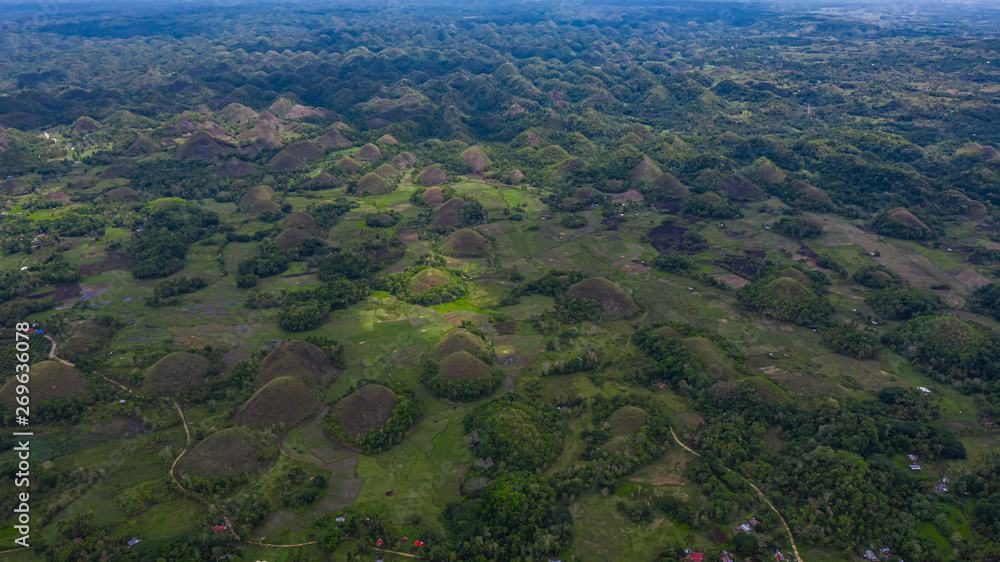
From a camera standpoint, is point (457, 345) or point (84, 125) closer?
point (457, 345)

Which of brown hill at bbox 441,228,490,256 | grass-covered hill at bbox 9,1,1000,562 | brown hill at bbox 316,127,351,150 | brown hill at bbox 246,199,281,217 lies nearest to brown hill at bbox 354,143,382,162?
grass-covered hill at bbox 9,1,1000,562

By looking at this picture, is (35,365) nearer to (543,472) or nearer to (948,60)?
(543,472)

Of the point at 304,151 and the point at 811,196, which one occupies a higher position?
the point at 811,196

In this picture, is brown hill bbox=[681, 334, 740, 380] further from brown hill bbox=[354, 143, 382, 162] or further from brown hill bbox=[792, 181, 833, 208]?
brown hill bbox=[354, 143, 382, 162]

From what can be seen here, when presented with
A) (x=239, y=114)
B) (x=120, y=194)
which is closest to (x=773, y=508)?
(x=120, y=194)

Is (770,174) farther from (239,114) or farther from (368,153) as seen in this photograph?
(239,114)

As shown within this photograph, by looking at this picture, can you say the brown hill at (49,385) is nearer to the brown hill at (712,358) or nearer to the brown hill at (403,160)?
the brown hill at (712,358)

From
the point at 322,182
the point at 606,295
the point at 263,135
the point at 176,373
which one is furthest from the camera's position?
the point at 263,135

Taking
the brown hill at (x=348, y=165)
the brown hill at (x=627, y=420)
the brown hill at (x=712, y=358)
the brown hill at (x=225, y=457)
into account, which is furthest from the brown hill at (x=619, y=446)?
the brown hill at (x=348, y=165)
